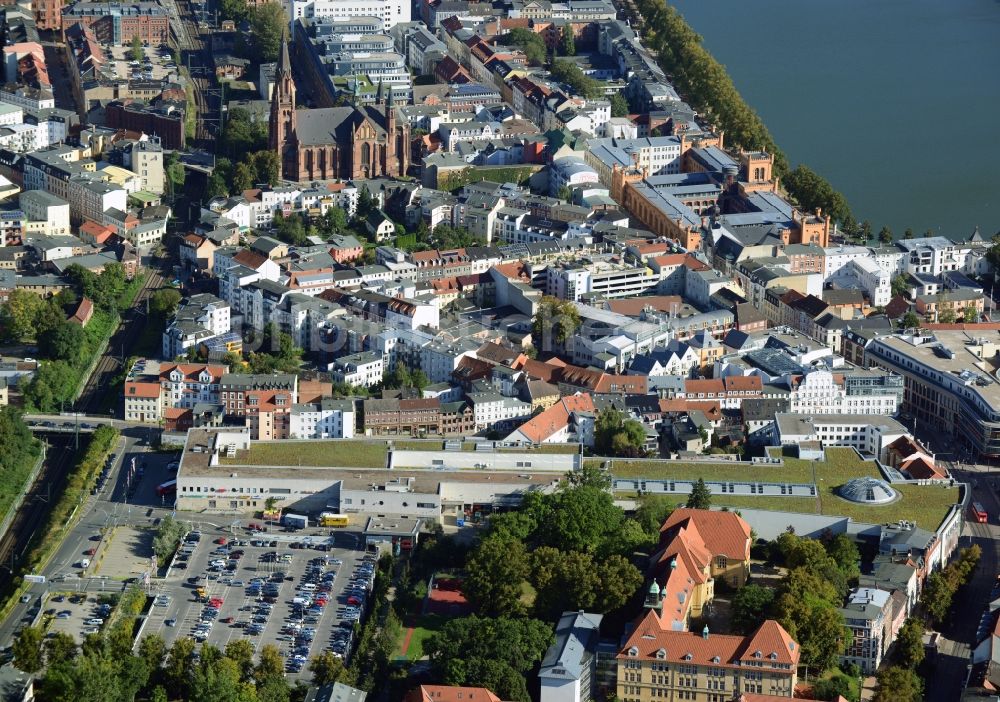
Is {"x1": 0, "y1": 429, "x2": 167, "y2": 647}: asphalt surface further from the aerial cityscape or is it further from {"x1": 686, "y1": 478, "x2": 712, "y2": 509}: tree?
{"x1": 686, "y1": 478, "x2": 712, "y2": 509}: tree

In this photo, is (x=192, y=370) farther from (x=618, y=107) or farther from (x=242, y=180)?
(x=618, y=107)

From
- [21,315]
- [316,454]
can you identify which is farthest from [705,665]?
[21,315]

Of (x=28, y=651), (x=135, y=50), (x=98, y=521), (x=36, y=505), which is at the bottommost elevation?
(x=36, y=505)

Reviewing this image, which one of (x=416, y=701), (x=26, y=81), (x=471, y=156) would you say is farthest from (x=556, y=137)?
(x=416, y=701)

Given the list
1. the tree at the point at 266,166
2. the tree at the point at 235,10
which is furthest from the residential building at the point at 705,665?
the tree at the point at 235,10

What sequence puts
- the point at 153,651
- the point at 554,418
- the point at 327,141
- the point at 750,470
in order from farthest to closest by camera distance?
the point at 327,141, the point at 554,418, the point at 750,470, the point at 153,651

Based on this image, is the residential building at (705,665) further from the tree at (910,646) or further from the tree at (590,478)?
the tree at (590,478)

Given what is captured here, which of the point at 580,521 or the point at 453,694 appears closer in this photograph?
the point at 453,694
